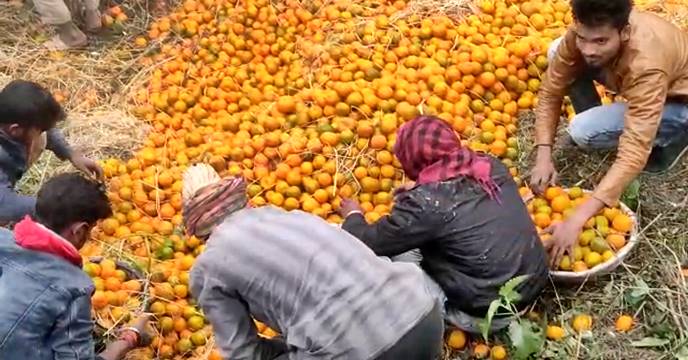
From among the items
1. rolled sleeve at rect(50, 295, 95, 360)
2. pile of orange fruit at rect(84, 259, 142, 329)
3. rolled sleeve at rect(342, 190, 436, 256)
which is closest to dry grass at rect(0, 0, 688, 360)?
rolled sleeve at rect(342, 190, 436, 256)

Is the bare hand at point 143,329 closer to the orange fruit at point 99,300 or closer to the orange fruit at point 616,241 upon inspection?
the orange fruit at point 99,300

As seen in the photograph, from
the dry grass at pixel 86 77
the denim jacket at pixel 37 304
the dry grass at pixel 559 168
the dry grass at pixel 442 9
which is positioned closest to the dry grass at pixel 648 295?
the dry grass at pixel 559 168

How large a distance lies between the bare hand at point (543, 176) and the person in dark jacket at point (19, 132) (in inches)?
87.4

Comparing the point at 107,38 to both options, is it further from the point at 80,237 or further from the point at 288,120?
the point at 80,237

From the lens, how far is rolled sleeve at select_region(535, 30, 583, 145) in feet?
13.2

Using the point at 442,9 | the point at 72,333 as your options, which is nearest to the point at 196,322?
the point at 72,333

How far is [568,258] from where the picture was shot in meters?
3.76

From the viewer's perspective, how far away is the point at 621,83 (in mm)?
3803

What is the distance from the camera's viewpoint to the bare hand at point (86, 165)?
182 inches

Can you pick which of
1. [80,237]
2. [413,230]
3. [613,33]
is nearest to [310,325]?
[413,230]

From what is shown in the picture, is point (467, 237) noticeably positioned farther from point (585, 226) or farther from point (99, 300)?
point (99, 300)

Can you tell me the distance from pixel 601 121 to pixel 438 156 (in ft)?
3.61

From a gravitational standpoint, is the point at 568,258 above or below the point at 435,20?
below

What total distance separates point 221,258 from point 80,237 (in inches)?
28.5
